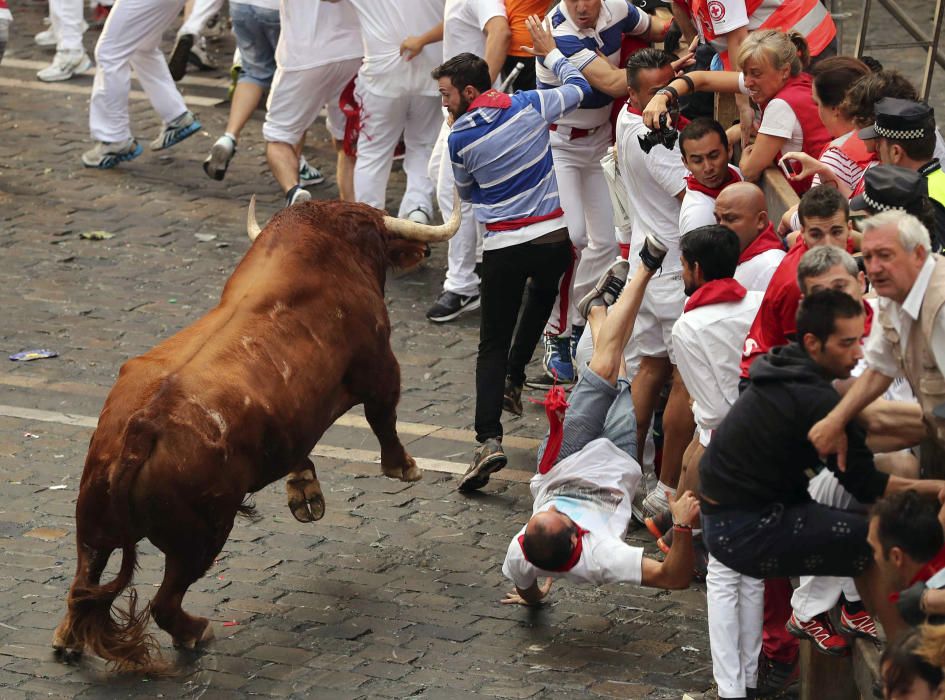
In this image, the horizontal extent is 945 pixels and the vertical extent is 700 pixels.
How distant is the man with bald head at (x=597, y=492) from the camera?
20.8 feet

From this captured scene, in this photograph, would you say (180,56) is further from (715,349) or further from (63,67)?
(715,349)

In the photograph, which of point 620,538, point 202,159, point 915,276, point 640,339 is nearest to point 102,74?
point 202,159

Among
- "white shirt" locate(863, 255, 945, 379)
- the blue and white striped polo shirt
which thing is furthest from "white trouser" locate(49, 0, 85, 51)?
"white shirt" locate(863, 255, 945, 379)

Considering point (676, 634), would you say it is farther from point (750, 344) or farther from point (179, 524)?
point (179, 524)

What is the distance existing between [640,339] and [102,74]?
6.63 meters

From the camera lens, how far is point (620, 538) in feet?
21.6

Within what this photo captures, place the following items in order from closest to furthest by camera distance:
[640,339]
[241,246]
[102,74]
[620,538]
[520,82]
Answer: [620,538], [640,339], [520,82], [241,246], [102,74]

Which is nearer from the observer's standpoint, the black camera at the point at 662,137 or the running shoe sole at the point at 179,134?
the black camera at the point at 662,137

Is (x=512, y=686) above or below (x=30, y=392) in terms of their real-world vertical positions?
above

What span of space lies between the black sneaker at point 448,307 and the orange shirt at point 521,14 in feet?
5.38

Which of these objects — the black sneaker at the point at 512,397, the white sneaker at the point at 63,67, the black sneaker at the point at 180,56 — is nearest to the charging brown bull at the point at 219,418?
the black sneaker at the point at 512,397

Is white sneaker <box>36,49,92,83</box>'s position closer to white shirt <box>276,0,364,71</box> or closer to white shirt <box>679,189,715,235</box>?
white shirt <box>276,0,364,71</box>

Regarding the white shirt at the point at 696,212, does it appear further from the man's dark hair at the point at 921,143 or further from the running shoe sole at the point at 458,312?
the running shoe sole at the point at 458,312

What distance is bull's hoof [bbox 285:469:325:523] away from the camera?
7496mm
